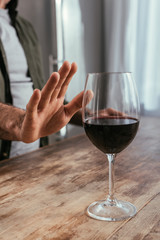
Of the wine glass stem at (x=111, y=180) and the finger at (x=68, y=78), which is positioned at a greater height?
the finger at (x=68, y=78)

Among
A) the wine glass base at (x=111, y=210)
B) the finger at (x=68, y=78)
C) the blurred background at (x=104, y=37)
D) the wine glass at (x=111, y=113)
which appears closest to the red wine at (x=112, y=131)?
the wine glass at (x=111, y=113)

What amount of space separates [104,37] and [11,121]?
311 cm

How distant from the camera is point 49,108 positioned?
2.43 feet

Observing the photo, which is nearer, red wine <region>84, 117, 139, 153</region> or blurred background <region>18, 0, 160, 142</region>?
red wine <region>84, 117, 139, 153</region>

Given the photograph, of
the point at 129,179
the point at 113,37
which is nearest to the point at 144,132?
the point at 129,179

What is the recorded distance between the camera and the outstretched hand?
0.65 meters

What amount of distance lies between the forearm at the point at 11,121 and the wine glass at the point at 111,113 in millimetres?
315

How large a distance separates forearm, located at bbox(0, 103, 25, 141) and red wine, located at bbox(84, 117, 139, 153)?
0.32 m

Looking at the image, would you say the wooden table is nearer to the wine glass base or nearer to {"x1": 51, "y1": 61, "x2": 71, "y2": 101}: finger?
the wine glass base

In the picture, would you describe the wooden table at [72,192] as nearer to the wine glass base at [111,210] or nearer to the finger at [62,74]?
the wine glass base at [111,210]

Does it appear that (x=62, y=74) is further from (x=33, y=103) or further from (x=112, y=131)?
(x=112, y=131)

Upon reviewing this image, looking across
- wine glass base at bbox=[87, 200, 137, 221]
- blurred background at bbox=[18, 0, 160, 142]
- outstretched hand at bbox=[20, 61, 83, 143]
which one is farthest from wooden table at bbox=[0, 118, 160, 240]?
blurred background at bbox=[18, 0, 160, 142]

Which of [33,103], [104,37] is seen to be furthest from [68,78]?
[104,37]

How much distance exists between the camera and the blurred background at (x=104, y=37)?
3082 millimetres
